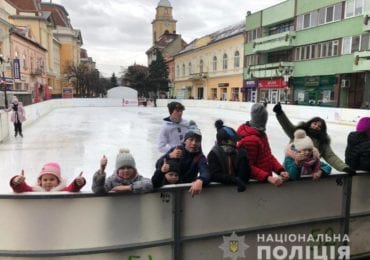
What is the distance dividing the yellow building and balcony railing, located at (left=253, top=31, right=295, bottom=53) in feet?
14.6

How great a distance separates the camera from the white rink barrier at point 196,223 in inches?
86.2

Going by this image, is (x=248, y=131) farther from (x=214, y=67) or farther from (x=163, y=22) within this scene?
(x=163, y=22)

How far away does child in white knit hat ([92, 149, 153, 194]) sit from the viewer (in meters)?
2.22

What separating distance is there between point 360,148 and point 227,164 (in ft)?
4.71

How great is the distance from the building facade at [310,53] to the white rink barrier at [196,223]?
79.6 ft

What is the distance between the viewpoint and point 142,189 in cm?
229

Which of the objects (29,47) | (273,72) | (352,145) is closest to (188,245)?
(352,145)

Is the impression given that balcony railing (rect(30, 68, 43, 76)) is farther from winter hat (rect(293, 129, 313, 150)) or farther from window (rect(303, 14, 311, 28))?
winter hat (rect(293, 129, 313, 150))

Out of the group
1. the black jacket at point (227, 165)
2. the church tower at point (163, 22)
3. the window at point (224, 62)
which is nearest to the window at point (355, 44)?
the window at point (224, 62)

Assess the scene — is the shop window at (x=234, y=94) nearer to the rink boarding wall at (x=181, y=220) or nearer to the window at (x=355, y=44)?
the window at (x=355, y=44)

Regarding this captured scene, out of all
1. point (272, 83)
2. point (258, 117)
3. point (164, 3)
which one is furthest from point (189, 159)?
point (164, 3)

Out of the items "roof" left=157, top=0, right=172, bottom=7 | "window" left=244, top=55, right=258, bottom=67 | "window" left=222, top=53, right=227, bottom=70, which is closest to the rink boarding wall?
"window" left=244, top=55, right=258, bottom=67

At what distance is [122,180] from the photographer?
2.47 metres

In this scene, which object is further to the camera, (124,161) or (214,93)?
(214,93)
